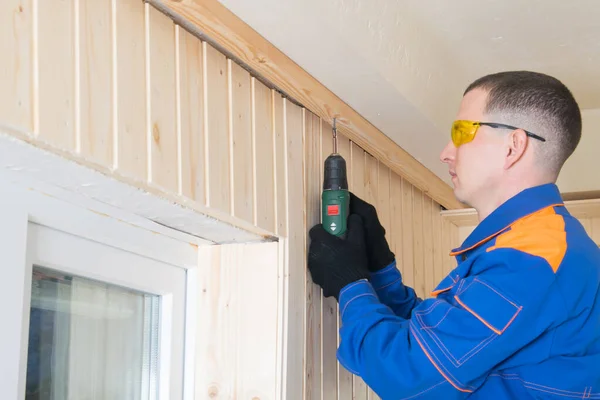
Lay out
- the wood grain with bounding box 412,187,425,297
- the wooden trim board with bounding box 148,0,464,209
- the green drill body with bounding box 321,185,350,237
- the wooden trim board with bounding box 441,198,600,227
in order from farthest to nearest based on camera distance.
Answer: the wooden trim board with bounding box 441,198,600,227 → the wood grain with bounding box 412,187,425,297 → the green drill body with bounding box 321,185,350,237 → the wooden trim board with bounding box 148,0,464,209

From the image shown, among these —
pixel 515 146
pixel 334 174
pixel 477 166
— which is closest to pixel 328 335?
pixel 334 174

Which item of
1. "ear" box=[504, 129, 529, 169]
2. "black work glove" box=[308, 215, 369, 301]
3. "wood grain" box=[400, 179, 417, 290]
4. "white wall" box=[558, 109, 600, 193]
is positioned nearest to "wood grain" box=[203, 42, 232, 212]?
"black work glove" box=[308, 215, 369, 301]

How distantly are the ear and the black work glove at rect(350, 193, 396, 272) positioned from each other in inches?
18.7

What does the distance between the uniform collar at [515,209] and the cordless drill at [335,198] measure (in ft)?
1.43

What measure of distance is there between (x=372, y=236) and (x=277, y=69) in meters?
0.56

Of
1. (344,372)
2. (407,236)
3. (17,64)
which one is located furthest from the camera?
(407,236)

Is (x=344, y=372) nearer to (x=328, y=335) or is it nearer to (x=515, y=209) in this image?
(x=328, y=335)

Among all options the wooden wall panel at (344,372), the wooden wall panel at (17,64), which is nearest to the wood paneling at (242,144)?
the wooden wall panel at (344,372)

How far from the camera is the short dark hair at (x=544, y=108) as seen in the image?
1897 millimetres

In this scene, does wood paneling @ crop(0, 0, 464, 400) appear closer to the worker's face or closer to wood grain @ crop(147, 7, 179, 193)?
wood grain @ crop(147, 7, 179, 193)

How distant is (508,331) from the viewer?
5.21ft

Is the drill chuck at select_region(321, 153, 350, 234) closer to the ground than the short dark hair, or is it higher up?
closer to the ground

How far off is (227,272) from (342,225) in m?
0.34

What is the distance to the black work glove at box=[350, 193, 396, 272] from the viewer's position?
2.24 metres
